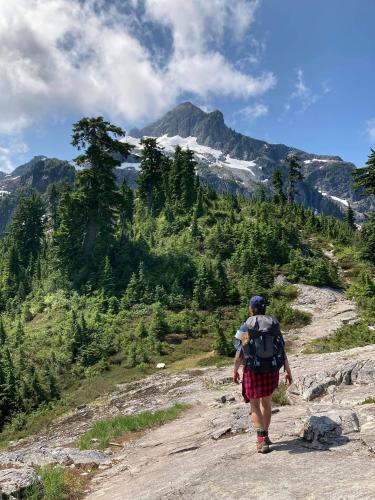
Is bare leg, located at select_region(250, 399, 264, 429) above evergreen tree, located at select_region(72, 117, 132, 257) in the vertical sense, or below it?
below

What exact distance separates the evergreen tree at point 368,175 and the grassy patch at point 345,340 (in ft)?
43.1

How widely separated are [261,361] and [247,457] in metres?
1.61

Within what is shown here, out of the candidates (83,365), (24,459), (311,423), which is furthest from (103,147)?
(311,423)

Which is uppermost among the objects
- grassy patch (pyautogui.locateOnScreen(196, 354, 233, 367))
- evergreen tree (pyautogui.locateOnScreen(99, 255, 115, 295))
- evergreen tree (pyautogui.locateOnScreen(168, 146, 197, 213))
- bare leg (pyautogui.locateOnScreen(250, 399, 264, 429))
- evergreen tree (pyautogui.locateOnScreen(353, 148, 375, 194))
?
evergreen tree (pyautogui.locateOnScreen(168, 146, 197, 213))

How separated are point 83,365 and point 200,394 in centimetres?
1062

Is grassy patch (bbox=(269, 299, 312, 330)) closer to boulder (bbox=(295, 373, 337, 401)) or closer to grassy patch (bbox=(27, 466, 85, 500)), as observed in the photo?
boulder (bbox=(295, 373, 337, 401))

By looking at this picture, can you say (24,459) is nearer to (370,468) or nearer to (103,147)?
(370,468)

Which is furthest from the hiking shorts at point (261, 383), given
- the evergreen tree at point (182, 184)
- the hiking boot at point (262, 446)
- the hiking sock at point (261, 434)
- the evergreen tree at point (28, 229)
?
the evergreen tree at point (28, 229)

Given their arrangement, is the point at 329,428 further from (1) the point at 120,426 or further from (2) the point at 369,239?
(2) the point at 369,239

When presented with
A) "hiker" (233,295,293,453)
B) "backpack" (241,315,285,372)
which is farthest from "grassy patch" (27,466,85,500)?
"backpack" (241,315,285,372)

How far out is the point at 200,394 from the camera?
628 inches

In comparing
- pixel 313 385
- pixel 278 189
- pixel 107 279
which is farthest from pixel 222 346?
pixel 278 189

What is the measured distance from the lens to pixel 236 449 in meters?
7.51

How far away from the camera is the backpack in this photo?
7090mm
